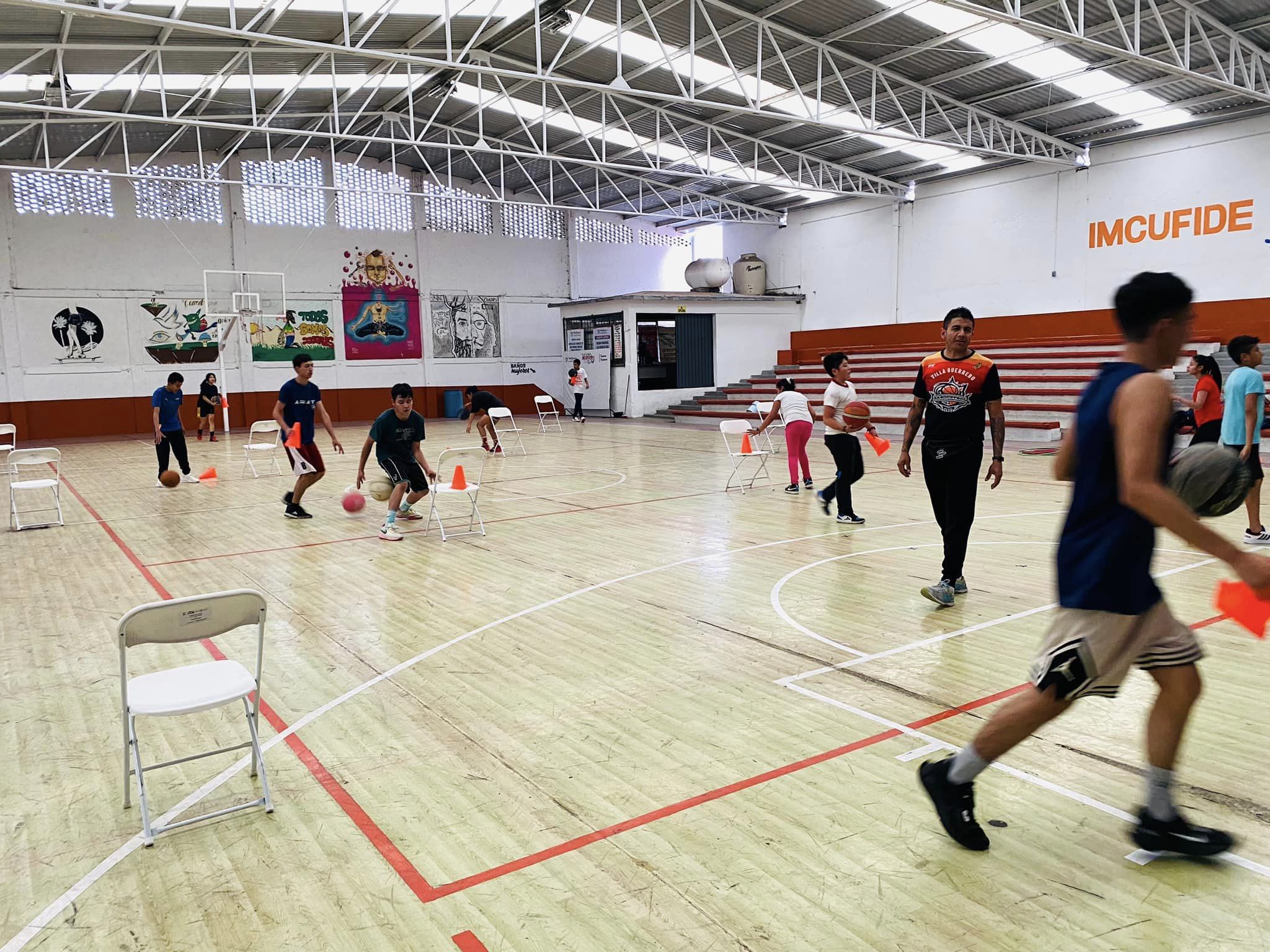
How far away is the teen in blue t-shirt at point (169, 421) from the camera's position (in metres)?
11.5

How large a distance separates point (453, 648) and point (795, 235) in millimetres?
23525

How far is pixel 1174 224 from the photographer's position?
18.1m

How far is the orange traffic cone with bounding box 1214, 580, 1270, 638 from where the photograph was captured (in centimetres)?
243

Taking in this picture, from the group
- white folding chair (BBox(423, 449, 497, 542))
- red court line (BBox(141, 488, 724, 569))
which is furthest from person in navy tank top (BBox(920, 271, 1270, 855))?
red court line (BBox(141, 488, 724, 569))

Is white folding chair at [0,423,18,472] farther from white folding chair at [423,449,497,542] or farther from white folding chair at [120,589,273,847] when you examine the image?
white folding chair at [120,589,273,847]

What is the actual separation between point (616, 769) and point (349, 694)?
5.32 ft

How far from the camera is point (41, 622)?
5.86 meters

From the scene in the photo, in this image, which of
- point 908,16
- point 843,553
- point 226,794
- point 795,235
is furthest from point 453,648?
point 795,235

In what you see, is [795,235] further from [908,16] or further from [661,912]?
[661,912]

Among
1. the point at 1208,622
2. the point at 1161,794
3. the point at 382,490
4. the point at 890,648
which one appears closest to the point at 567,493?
the point at 382,490

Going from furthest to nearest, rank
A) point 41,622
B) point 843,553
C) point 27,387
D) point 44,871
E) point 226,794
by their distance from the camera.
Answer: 1. point 27,387
2. point 843,553
3. point 41,622
4. point 226,794
5. point 44,871

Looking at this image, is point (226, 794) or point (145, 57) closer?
point (226, 794)

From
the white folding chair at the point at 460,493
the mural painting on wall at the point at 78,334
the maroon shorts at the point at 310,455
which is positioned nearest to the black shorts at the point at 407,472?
the white folding chair at the point at 460,493

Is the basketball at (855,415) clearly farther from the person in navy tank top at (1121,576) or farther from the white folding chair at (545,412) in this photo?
the white folding chair at (545,412)
